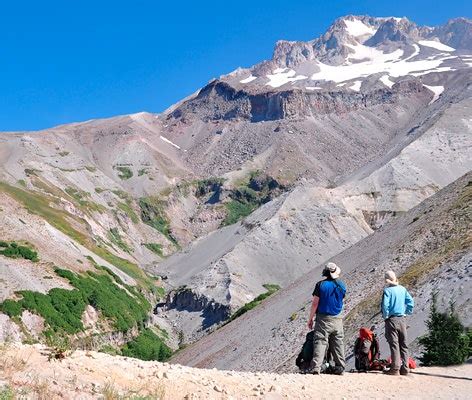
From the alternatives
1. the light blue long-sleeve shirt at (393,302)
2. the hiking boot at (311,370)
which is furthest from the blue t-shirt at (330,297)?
the light blue long-sleeve shirt at (393,302)

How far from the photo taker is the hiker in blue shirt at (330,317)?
11.0 m

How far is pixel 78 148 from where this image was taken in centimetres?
17425

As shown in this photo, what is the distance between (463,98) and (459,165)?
50002 mm

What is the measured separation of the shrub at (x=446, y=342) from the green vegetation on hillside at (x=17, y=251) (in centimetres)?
3595

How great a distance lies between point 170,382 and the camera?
8.79 meters

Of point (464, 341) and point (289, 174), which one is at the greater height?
point (289, 174)

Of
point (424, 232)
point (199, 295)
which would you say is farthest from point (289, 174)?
point (424, 232)

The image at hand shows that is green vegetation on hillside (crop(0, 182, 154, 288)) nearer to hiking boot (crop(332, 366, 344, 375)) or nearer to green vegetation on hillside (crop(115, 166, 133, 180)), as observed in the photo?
hiking boot (crop(332, 366, 344, 375))

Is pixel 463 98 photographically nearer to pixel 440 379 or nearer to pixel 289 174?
pixel 289 174

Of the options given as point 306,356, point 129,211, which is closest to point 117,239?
point 129,211

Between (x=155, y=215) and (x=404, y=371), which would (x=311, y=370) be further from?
(x=155, y=215)

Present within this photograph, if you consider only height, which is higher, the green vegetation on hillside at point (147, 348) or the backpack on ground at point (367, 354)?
the green vegetation on hillside at point (147, 348)

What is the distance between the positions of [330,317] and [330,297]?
39 centimetres

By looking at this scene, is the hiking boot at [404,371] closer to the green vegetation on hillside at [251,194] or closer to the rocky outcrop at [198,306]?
the rocky outcrop at [198,306]
